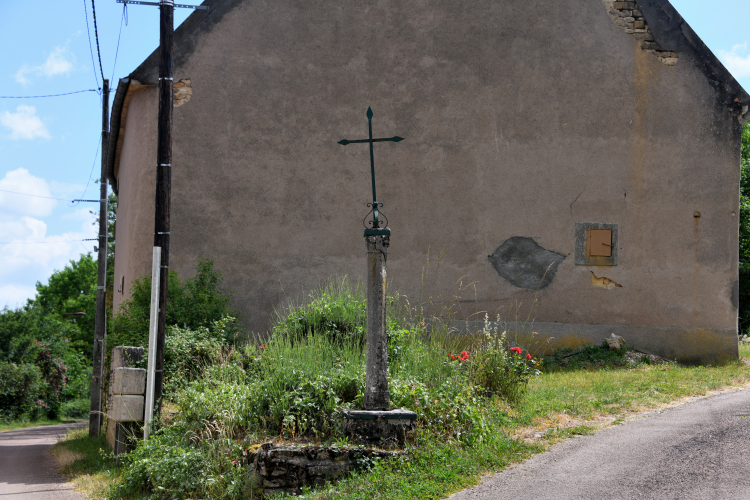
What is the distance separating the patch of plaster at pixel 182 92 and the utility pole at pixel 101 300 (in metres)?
4.47

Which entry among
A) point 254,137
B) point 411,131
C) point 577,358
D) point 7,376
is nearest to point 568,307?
point 577,358

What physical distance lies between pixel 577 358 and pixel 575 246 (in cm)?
220


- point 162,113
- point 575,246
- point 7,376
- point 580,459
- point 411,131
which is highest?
point 411,131

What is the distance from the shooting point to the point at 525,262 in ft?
41.9

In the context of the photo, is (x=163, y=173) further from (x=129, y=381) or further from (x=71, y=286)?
(x=71, y=286)

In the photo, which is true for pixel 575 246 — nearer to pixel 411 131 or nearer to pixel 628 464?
pixel 411 131

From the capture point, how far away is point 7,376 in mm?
26016

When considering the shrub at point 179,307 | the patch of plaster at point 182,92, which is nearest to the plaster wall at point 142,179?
the patch of plaster at point 182,92

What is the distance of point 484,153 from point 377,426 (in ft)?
25.4

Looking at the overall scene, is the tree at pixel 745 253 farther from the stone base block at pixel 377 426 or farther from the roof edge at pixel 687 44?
the stone base block at pixel 377 426

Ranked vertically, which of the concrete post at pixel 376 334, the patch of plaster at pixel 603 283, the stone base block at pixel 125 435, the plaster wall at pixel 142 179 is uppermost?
the plaster wall at pixel 142 179

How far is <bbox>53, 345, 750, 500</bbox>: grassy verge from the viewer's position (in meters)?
5.79

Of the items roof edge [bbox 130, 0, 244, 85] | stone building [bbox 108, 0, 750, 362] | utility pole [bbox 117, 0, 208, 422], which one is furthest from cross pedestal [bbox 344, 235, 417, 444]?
roof edge [bbox 130, 0, 244, 85]

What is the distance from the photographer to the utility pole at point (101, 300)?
15.0 m
